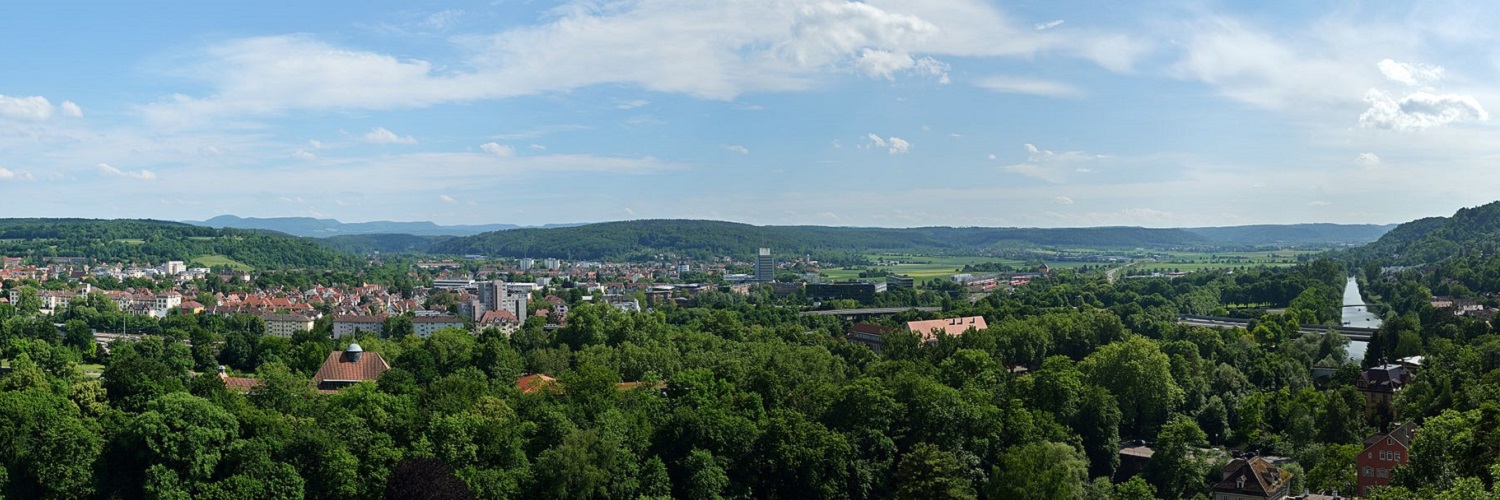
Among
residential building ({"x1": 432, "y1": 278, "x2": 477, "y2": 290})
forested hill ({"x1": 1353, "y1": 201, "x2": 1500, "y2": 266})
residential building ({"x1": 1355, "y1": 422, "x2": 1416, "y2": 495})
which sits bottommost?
residential building ({"x1": 432, "y1": 278, "x2": 477, "y2": 290})

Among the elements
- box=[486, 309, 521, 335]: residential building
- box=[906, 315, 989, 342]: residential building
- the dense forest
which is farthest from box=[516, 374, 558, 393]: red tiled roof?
→ box=[486, 309, 521, 335]: residential building

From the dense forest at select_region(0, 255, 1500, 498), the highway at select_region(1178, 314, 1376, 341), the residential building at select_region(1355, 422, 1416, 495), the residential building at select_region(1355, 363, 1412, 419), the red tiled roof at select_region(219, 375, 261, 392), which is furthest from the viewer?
the highway at select_region(1178, 314, 1376, 341)

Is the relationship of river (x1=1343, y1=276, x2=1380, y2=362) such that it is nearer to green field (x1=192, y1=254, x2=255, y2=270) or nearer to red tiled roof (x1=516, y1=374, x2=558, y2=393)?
red tiled roof (x1=516, y1=374, x2=558, y2=393)

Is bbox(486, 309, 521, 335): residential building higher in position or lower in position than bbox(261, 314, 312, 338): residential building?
higher

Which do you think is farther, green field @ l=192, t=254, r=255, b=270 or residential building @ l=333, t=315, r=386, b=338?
green field @ l=192, t=254, r=255, b=270

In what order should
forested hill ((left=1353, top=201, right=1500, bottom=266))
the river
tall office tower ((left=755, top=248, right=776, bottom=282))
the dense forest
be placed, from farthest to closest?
1. tall office tower ((left=755, top=248, right=776, bottom=282))
2. forested hill ((left=1353, top=201, right=1500, bottom=266))
3. the river
4. the dense forest

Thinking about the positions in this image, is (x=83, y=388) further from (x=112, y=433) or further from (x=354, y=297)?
(x=354, y=297)

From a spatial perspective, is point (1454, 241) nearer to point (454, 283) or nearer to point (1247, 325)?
point (1247, 325)
